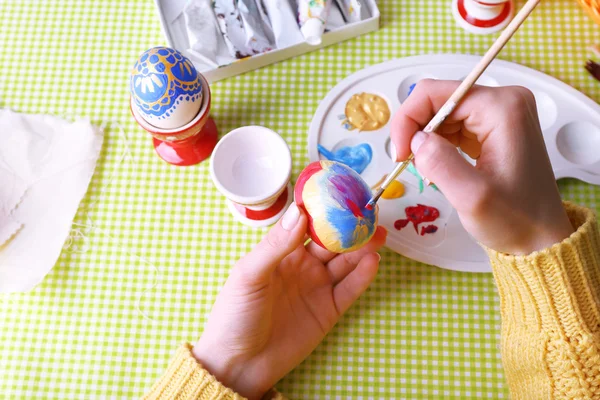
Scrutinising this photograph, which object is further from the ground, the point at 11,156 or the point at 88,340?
the point at 11,156

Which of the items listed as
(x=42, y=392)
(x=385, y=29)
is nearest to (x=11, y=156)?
(x=42, y=392)

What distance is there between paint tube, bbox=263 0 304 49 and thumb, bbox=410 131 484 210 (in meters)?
0.55

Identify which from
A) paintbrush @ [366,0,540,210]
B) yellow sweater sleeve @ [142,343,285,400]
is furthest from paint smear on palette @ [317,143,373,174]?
yellow sweater sleeve @ [142,343,285,400]

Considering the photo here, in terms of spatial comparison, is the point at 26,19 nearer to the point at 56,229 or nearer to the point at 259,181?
the point at 56,229

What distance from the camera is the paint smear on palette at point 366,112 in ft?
3.86

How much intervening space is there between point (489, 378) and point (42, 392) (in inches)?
34.3

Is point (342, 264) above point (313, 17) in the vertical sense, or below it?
below

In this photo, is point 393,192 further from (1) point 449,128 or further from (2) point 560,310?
(2) point 560,310

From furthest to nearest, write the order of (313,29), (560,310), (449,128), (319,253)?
(313,29), (319,253), (449,128), (560,310)

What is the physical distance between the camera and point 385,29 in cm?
127

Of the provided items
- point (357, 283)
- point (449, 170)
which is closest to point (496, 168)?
point (449, 170)

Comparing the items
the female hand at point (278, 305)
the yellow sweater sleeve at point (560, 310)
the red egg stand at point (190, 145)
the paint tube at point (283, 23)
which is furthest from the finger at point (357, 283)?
the paint tube at point (283, 23)

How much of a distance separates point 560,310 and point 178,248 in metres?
0.74

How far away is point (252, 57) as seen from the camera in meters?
1.20
